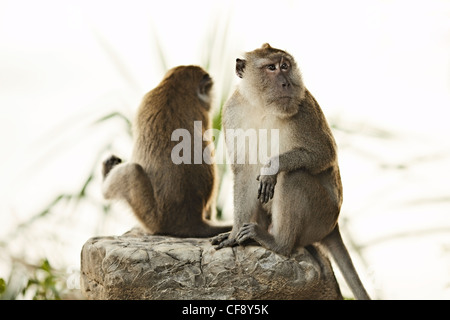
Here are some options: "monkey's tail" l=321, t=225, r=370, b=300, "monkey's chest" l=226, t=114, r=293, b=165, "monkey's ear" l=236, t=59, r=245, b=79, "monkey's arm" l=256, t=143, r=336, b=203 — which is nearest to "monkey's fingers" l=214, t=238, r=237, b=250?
"monkey's arm" l=256, t=143, r=336, b=203

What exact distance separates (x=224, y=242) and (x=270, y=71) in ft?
3.29

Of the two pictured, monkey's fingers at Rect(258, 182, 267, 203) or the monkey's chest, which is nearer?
monkey's fingers at Rect(258, 182, 267, 203)

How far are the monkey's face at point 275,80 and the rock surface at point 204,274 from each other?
805 millimetres

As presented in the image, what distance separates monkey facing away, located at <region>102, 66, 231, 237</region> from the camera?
425 cm

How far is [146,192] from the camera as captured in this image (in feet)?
13.9

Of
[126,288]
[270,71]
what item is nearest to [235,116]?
[270,71]

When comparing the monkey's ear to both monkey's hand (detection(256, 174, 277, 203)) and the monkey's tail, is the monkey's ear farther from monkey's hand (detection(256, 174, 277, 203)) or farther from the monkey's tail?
the monkey's tail

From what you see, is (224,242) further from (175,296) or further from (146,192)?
(146,192)

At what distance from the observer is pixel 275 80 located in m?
3.60

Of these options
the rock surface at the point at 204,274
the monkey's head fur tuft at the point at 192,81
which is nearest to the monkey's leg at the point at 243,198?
the rock surface at the point at 204,274

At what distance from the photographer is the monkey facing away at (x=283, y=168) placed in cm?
355

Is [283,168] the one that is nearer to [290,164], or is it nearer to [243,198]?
[290,164]

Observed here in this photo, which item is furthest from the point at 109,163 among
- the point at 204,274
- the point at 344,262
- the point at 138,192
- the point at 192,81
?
the point at 344,262
